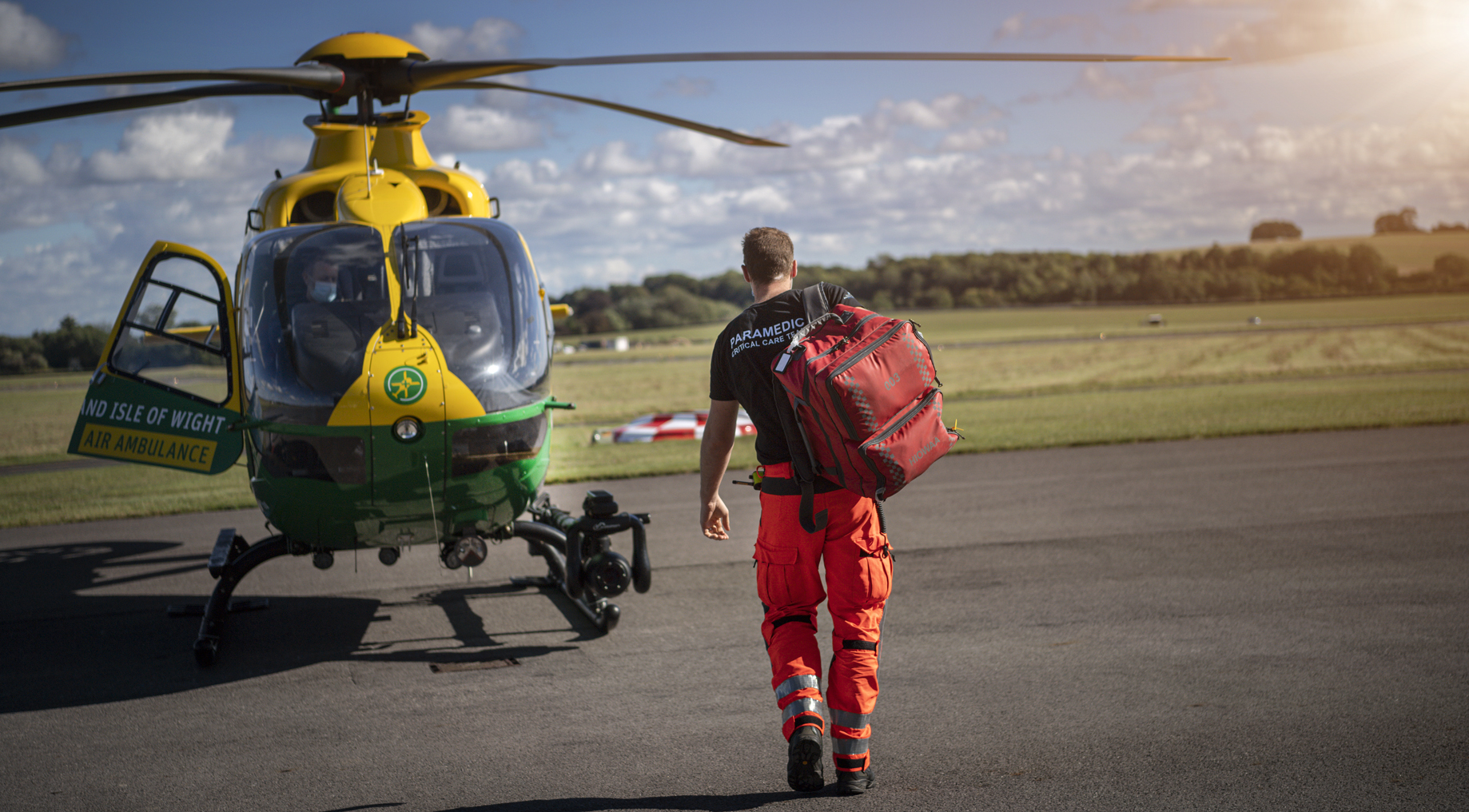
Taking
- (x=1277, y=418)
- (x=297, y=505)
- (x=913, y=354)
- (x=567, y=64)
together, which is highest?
(x=567, y=64)

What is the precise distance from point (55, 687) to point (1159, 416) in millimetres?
16229

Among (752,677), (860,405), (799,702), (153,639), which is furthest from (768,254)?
(153,639)

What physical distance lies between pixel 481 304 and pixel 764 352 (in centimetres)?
253

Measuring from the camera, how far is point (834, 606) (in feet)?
11.9

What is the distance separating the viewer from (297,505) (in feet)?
17.5

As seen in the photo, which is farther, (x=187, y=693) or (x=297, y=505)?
(x=297, y=505)

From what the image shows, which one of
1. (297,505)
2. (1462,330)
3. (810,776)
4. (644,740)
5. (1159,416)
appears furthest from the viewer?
(1462,330)

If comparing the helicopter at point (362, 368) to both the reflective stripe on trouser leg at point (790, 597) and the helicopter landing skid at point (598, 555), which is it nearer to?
the helicopter landing skid at point (598, 555)

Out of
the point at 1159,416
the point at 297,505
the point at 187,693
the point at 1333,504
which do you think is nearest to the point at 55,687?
the point at 187,693

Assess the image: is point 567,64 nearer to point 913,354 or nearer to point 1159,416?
point 913,354

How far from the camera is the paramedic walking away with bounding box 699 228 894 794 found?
347 cm

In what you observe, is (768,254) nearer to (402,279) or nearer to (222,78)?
(402,279)

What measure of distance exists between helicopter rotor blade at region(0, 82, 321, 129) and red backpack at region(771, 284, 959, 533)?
4056mm

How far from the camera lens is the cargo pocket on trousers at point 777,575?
11.8ft
